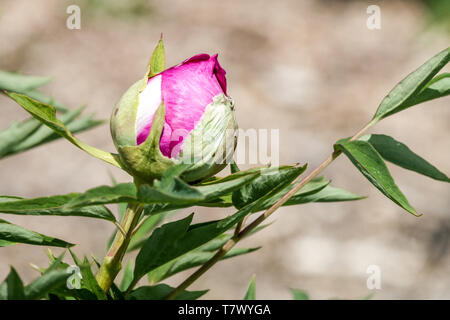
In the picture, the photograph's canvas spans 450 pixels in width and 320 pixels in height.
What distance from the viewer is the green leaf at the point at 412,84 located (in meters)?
0.48

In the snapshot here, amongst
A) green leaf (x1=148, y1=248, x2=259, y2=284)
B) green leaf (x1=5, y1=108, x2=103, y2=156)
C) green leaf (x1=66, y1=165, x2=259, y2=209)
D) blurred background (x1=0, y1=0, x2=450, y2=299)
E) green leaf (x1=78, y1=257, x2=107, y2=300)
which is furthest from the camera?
blurred background (x1=0, y1=0, x2=450, y2=299)

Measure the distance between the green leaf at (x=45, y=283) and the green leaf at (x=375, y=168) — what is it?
0.80ft

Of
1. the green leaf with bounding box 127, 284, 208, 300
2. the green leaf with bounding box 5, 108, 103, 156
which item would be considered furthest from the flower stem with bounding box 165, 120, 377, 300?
the green leaf with bounding box 5, 108, 103, 156

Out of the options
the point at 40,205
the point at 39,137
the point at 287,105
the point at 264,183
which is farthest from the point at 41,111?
the point at 287,105

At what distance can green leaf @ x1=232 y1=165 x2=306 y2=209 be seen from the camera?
481 millimetres

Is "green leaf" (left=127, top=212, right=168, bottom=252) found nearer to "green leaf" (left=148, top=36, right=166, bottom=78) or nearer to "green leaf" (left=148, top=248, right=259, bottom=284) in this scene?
"green leaf" (left=148, top=248, right=259, bottom=284)

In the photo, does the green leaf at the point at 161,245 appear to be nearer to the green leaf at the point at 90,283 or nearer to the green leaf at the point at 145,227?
the green leaf at the point at 90,283

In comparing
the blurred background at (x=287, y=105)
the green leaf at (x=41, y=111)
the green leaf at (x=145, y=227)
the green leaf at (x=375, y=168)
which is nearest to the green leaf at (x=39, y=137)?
the green leaf at (x=145, y=227)

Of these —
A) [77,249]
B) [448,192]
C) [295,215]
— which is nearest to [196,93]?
[77,249]

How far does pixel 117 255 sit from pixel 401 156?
262 millimetres

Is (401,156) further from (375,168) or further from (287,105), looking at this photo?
(287,105)

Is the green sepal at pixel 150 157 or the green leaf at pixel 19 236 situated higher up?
the green sepal at pixel 150 157

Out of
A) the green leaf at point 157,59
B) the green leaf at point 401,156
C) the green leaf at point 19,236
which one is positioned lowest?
the green leaf at point 19,236

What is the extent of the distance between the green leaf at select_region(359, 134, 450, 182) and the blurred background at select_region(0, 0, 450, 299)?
203 centimetres
